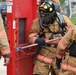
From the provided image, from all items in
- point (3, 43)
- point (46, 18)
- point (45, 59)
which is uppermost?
point (46, 18)

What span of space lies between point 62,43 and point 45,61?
860mm

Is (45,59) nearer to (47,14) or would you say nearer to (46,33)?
(46,33)

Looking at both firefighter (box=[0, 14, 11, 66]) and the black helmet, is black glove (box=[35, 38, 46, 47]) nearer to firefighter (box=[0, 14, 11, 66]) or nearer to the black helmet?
the black helmet

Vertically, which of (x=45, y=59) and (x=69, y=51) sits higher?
(x=69, y=51)

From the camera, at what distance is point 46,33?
6980 millimetres

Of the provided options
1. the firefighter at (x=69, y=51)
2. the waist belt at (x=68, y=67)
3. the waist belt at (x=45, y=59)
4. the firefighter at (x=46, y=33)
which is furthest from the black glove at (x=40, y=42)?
the waist belt at (x=68, y=67)

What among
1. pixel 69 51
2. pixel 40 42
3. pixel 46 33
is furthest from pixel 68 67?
pixel 46 33

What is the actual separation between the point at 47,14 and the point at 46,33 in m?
Answer: 0.34

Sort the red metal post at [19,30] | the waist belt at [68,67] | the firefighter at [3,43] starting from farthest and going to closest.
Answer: the red metal post at [19,30] → the waist belt at [68,67] → the firefighter at [3,43]

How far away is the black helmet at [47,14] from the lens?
6887 millimetres

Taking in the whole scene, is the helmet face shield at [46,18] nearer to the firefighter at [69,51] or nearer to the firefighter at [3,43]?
the firefighter at [69,51]

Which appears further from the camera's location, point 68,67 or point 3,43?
point 68,67

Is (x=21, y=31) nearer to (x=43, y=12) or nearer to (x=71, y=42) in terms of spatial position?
(x=43, y=12)

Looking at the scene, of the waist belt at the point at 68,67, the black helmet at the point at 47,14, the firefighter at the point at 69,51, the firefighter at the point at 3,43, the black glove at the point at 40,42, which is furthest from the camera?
the black helmet at the point at 47,14
